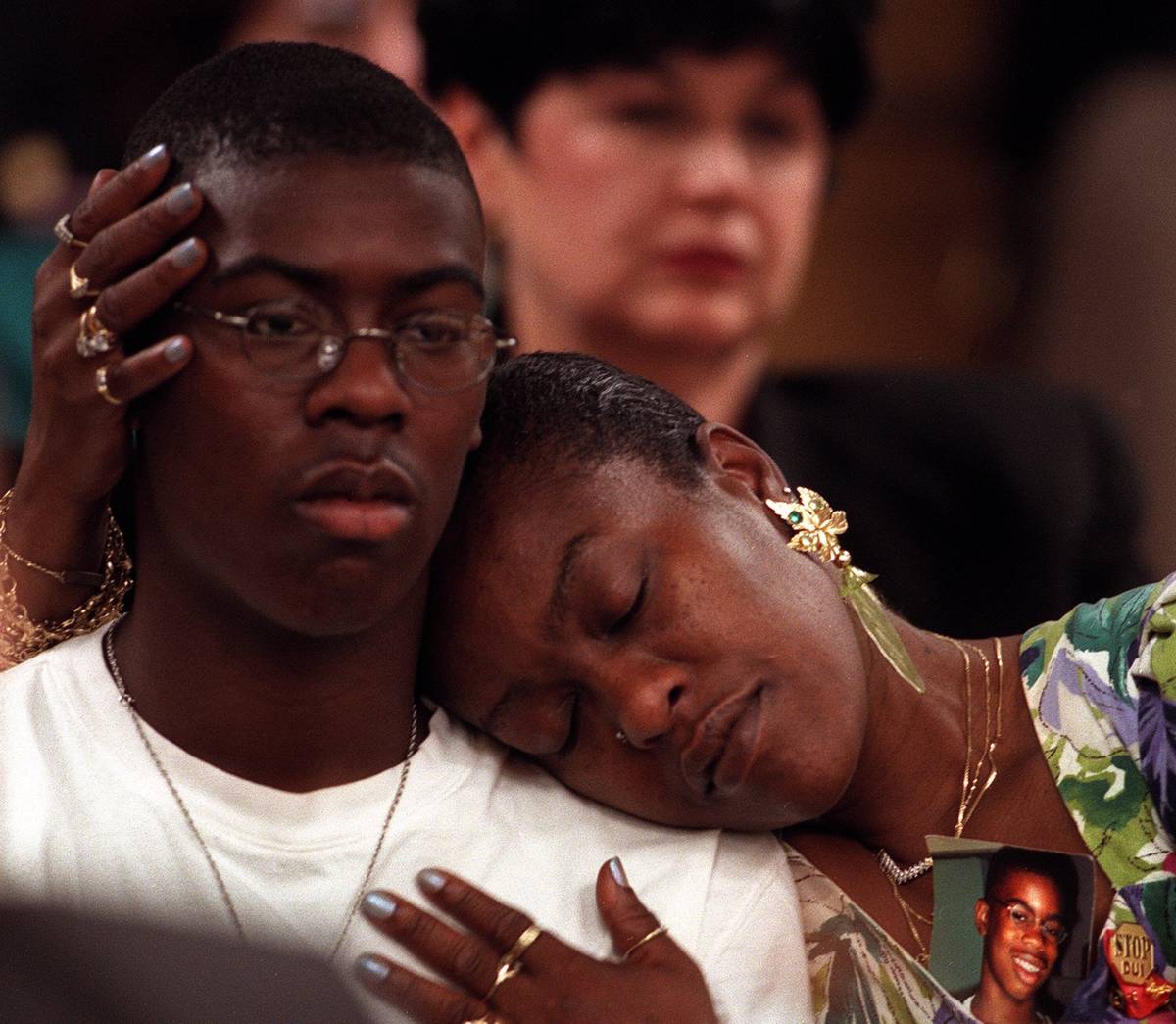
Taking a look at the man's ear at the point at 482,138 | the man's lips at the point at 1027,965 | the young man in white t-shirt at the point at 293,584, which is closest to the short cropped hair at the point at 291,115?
the young man in white t-shirt at the point at 293,584

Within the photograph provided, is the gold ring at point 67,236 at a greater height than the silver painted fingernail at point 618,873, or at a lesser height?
A: greater

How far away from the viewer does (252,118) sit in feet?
4.77

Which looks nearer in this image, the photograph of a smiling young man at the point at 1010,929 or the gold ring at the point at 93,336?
the gold ring at the point at 93,336

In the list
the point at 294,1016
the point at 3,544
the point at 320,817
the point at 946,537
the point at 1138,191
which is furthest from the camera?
the point at 1138,191

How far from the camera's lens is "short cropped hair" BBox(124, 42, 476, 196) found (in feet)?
4.73

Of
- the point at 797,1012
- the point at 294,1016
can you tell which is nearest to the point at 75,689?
the point at 797,1012

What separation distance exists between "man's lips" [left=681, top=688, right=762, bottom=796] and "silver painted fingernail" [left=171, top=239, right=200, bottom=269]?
23.3 inches

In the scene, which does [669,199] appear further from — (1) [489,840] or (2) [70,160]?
(1) [489,840]

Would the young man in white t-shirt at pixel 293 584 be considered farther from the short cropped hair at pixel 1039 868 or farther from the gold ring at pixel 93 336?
the short cropped hair at pixel 1039 868

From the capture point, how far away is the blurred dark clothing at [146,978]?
788mm

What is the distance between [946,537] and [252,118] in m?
1.57

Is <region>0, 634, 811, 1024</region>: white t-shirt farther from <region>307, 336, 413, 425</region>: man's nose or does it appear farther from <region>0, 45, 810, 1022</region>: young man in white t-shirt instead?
<region>307, 336, 413, 425</region>: man's nose

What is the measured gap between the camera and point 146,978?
31.4 inches

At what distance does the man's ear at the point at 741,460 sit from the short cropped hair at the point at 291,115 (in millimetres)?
381
